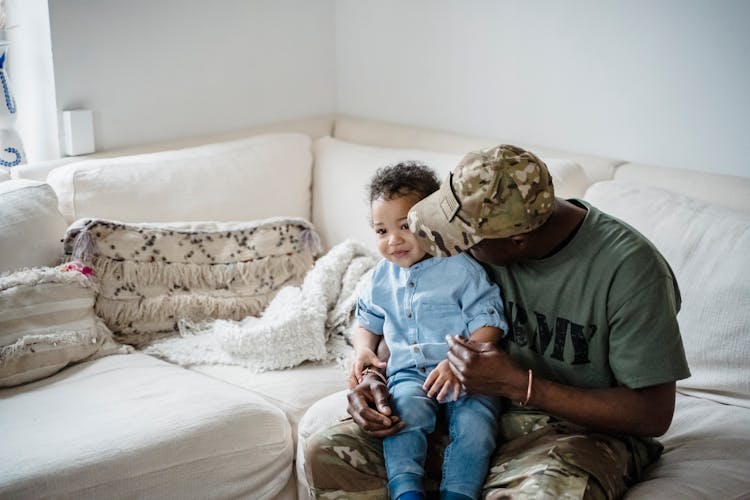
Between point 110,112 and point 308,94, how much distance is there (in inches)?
33.1

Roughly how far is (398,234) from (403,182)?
4.5 inches

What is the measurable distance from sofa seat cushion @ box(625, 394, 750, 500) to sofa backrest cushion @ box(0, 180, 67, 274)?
1613mm

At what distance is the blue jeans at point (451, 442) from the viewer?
1564 mm

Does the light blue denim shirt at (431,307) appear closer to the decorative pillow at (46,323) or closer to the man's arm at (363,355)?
the man's arm at (363,355)

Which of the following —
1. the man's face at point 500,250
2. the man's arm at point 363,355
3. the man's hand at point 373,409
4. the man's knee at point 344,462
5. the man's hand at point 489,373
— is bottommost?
the man's knee at point 344,462

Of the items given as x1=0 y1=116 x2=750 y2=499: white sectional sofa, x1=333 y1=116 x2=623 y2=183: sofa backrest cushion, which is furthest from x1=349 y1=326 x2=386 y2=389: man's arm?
x1=333 y1=116 x2=623 y2=183: sofa backrest cushion

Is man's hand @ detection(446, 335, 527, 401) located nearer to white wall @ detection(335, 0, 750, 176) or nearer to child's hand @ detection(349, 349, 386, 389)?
child's hand @ detection(349, 349, 386, 389)

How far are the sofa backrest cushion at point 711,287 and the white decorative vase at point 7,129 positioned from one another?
1.95 m

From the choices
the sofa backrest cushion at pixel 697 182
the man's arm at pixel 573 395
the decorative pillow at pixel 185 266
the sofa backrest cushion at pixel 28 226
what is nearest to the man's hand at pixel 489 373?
the man's arm at pixel 573 395

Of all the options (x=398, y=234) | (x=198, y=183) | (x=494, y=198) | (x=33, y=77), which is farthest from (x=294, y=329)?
(x=33, y=77)

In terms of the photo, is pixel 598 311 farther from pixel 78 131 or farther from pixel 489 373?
pixel 78 131

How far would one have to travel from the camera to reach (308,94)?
339cm

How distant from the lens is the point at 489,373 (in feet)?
5.08

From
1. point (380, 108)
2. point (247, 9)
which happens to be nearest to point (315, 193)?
point (380, 108)
